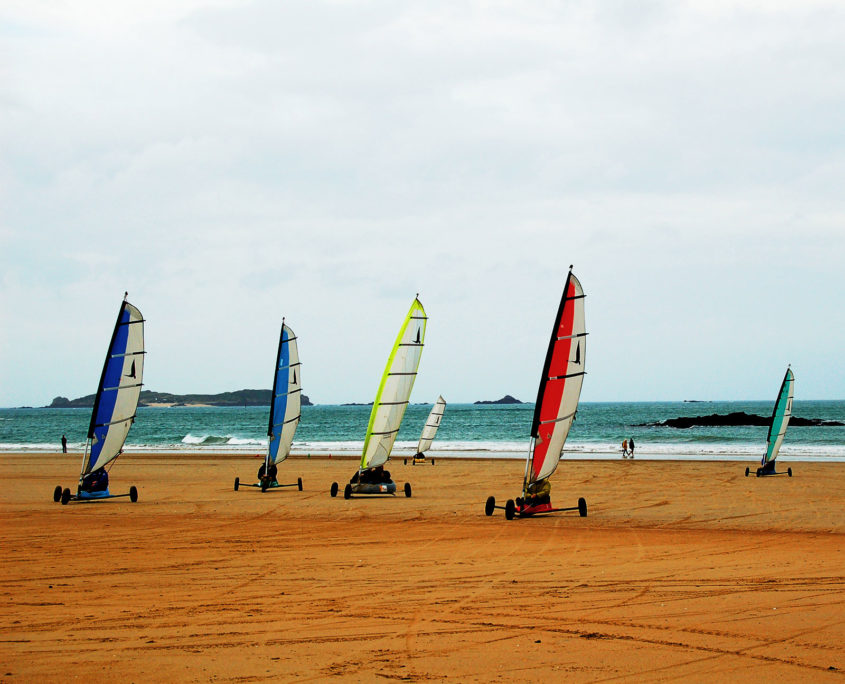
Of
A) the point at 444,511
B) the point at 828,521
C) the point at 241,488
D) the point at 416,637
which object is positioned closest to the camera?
the point at 416,637

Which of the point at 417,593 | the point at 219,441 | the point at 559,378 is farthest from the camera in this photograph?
the point at 219,441

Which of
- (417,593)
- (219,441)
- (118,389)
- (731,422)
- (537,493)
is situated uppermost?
(118,389)

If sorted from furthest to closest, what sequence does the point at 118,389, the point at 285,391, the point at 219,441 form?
the point at 219,441
the point at 285,391
the point at 118,389

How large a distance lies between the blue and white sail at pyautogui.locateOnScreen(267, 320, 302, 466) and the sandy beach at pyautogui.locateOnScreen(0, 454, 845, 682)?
6.32 m

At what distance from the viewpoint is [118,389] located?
69.9ft

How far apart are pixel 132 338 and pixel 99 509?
4.52 metres

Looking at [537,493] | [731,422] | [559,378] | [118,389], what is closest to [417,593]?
[537,493]

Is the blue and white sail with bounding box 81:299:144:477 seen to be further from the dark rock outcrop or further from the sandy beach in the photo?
the dark rock outcrop

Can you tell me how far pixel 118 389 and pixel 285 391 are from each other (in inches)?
219

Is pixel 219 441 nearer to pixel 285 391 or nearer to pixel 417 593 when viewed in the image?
pixel 285 391

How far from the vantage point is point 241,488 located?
83.1ft

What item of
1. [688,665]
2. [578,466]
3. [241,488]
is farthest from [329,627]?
[578,466]

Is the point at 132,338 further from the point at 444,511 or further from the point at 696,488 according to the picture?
the point at 696,488

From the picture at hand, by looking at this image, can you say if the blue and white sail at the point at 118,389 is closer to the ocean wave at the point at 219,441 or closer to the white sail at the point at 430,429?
the white sail at the point at 430,429
